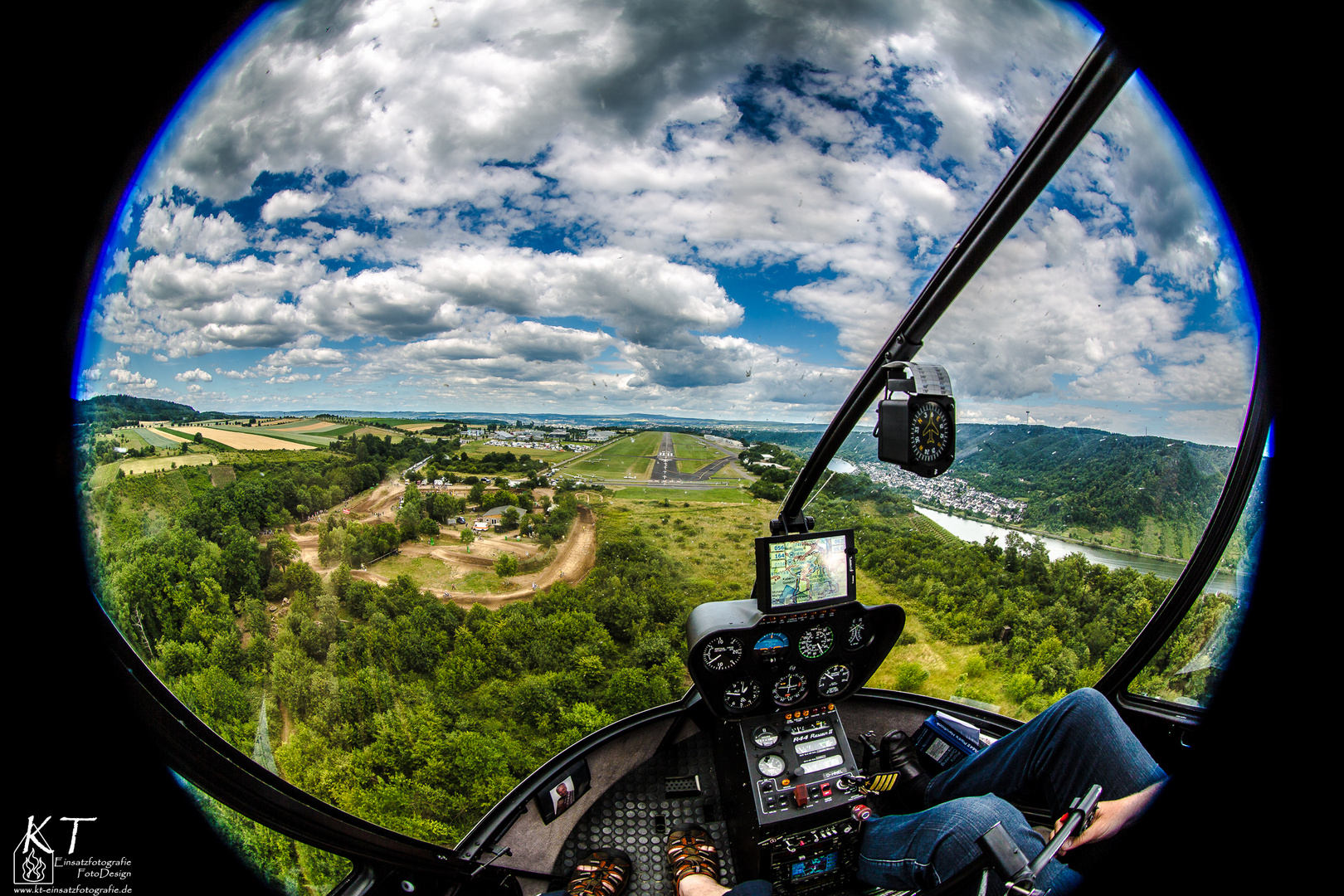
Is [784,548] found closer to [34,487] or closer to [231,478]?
[34,487]

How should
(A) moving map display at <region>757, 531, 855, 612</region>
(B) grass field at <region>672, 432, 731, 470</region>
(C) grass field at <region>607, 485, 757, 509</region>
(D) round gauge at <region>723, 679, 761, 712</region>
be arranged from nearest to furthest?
1. (A) moving map display at <region>757, 531, 855, 612</region>
2. (D) round gauge at <region>723, 679, 761, 712</region>
3. (B) grass field at <region>672, 432, 731, 470</region>
4. (C) grass field at <region>607, 485, 757, 509</region>

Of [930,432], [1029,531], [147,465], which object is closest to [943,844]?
[930,432]

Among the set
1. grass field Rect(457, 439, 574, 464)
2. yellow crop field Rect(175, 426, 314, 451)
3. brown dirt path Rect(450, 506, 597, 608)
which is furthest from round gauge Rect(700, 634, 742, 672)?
brown dirt path Rect(450, 506, 597, 608)

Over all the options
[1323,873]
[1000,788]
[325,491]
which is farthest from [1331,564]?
[325,491]

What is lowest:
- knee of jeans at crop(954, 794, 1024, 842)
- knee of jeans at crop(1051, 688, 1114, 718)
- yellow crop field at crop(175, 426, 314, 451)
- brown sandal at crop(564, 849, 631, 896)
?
brown sandal at crop(564, 849, 631, 896)

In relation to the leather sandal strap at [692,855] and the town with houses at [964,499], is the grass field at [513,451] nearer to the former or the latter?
the town with houses at [964,499]

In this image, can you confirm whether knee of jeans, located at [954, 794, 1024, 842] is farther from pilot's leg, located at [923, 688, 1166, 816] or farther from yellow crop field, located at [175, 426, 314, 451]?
yellow crop field, located at [175, 426, 314, 451]
